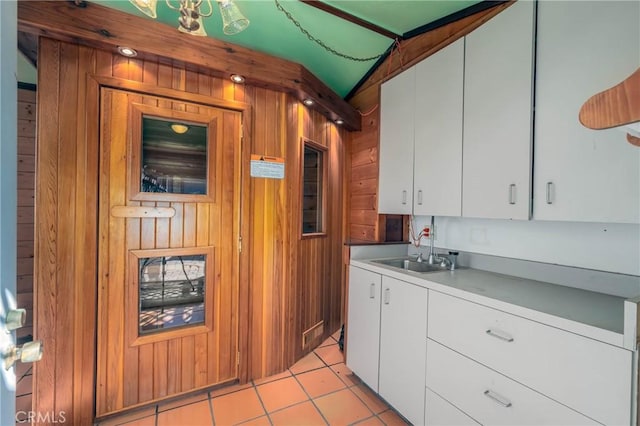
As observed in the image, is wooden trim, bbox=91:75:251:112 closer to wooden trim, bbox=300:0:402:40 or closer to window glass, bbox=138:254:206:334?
wooden trim, bbox=300:0:402:40

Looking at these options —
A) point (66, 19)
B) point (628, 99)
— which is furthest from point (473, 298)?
point (66, 19)

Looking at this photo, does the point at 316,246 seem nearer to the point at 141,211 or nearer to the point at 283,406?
the point at 283,406

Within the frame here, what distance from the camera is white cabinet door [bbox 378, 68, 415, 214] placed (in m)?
2.13

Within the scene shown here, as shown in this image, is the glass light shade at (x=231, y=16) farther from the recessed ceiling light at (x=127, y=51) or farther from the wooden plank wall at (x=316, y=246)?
the wooden plank wall at (x=316, y=246)

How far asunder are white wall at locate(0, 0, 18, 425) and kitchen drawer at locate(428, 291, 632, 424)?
64.1 inches

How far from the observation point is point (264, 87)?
2.08m

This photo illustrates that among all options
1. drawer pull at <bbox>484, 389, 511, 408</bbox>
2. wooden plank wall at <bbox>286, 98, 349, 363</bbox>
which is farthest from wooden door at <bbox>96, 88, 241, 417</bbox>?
drawer pull at <bbox>484, 389, 511, 408</bbox>

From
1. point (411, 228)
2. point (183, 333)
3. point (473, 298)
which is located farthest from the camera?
point (411, 228)

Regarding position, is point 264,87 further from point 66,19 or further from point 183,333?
point 183,333

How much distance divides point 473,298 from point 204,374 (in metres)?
1.83

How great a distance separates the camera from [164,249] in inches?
71.0

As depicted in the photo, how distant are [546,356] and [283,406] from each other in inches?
60.6

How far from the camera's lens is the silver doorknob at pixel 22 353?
65cm

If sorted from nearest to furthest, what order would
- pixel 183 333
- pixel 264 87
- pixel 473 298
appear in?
pixel 473 298 < pixel 183 333 < pixel 264 87
